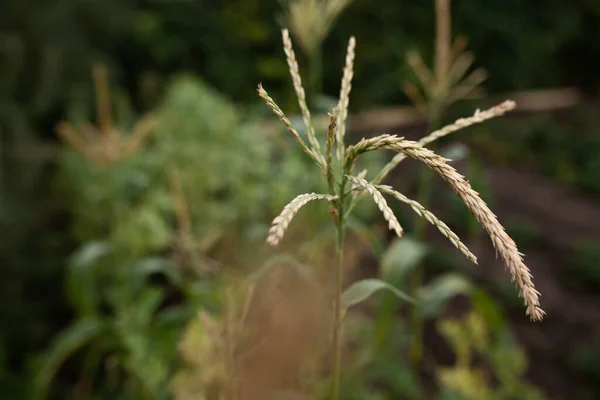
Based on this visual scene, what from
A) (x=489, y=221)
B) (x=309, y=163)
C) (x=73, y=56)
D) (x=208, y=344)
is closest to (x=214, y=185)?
(x=309, y=163)

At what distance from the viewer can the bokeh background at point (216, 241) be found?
65.7 inches

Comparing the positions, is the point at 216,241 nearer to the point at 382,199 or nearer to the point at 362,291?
the point at 362,291

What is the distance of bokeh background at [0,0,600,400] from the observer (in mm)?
1668

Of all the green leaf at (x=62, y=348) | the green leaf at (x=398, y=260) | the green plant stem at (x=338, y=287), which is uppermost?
the green leaf at (x=398, y=260)

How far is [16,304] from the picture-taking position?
252cm

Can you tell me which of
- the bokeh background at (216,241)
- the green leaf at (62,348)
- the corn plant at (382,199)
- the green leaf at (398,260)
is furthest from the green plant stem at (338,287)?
the green leaf at (62,348)

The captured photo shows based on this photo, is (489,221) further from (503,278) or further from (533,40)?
(533,40)

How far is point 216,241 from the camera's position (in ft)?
8.23

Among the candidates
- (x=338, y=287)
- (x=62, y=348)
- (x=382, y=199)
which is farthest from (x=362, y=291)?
(x=62, y=348)

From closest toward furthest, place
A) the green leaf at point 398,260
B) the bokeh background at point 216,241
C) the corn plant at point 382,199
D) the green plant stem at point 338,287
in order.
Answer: the corn plant at point 382,199
the green plant stem at point 338,287
the bokeh background at point 216,241
the green leaf at point 398,260

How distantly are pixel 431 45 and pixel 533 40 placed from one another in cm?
116

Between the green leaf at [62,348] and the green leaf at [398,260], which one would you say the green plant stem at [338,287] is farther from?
the green leaf at [62,348]

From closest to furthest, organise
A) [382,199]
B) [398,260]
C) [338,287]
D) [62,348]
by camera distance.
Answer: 1. [382,199]
2. [338,287]
3. [62,348]
4. [398,260]

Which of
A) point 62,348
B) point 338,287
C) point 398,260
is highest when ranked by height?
point 398,260
